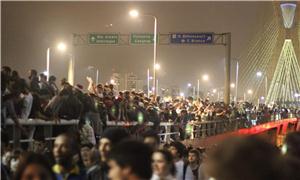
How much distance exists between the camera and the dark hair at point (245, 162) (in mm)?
2773

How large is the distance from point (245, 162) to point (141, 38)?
43.3 m

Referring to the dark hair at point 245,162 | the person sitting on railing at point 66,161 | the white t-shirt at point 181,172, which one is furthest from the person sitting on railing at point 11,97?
the dark hair at point 245,162

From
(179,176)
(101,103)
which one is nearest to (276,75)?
(101,103)

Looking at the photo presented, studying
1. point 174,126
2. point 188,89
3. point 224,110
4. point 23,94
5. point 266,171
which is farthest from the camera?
point 188,89

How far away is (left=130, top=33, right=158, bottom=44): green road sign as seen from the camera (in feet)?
148

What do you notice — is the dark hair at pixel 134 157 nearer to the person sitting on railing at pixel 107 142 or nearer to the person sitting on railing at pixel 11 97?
the person sitting on railing at pixel 107 142

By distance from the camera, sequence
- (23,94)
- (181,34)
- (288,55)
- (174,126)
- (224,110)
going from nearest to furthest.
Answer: (23,94)
(174,126)
(224,110)
(181,34)
(288,55)

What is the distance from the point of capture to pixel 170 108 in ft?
81.5

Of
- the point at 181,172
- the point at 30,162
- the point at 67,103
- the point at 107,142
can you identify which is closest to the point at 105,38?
the point at 67,103

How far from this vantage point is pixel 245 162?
2.79m

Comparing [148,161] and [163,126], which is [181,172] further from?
[163,126]

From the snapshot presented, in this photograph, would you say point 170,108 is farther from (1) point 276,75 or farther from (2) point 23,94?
(1) point 276,75

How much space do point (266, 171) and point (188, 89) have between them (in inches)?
5332

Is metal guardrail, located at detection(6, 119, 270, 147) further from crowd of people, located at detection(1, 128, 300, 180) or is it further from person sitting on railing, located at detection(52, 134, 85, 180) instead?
person sitting on railing, located at detection(52, 134, 85, 180)
